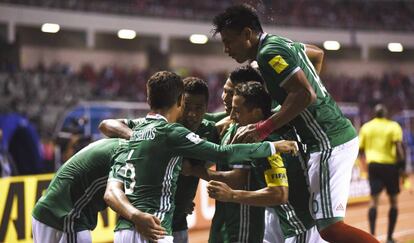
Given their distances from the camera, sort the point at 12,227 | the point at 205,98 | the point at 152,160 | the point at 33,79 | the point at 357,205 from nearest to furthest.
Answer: the point at 152,160 < the point at 205,98 < the point at 12,227 < the point at 357,205 < the point at 33,79

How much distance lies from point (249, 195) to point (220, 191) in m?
0.19

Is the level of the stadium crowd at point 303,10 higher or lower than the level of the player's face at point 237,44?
higher

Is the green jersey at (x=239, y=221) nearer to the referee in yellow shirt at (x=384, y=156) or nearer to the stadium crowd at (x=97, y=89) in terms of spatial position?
the referee in yellow shirt at (x=384, y=156)

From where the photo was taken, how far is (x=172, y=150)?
4121mm

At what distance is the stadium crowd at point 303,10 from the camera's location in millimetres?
33147

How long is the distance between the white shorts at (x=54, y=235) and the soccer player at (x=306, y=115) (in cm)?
136

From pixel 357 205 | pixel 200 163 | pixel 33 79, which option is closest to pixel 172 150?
pixel 200 163

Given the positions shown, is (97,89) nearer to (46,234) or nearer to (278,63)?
(46,234)

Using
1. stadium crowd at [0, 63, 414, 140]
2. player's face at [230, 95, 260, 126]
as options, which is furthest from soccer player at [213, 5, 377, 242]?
stadium crowd at [0, 63, 414, 140]

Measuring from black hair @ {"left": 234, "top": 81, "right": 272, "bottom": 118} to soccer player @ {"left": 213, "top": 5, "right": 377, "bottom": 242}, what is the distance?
59 millimetres

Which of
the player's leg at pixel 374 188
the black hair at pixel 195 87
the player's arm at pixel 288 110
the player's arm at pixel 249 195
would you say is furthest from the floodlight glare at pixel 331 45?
the player's arm at pixel 249 195

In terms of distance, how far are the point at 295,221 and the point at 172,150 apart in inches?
57.7

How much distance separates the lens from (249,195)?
433cm

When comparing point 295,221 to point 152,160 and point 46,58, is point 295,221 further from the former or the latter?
point 46,58
